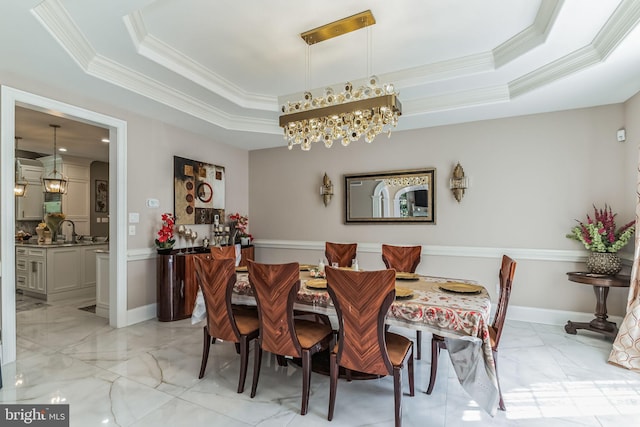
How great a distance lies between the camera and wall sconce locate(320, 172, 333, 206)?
492 cm

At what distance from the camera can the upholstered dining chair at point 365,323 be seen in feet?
5.91

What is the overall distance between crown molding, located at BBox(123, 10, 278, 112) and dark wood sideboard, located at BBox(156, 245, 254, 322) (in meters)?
2.01

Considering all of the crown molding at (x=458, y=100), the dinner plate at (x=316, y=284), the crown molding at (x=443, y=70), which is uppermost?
the crown molding at (x=443, y=70)

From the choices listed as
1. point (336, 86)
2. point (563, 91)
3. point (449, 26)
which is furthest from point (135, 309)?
point (563, 91)

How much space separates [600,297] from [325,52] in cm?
374

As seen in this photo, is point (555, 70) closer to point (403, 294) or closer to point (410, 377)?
point (403, 294)

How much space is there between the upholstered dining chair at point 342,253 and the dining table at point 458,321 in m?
1.54

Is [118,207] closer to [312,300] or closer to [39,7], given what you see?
[39,7]

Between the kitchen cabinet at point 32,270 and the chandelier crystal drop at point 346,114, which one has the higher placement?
the chandelier crystal drop at point 346,114

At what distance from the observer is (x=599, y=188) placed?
357 cm

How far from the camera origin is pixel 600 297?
3.27m

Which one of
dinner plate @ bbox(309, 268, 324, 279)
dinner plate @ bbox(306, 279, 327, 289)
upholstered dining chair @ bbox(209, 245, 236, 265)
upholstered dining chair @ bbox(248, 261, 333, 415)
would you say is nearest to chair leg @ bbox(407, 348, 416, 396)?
upholstered dining chair @ bbox(248, 261, 333, 415)

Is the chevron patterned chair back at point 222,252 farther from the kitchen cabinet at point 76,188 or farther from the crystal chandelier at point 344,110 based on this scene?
the kitchen cabinet at point 76,188

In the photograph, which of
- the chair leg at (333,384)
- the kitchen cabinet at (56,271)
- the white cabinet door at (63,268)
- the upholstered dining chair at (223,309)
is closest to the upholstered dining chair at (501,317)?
the chair leg at (333,384)
